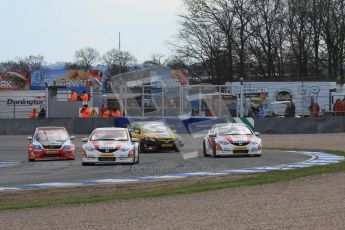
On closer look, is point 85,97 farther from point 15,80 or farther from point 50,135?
point 15,80

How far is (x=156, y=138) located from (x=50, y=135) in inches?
200

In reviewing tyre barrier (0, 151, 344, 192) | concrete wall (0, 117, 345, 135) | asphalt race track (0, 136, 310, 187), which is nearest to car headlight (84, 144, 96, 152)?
asphalt race track (0, 136, 310, 187)

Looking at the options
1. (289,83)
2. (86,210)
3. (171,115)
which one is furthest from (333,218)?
(289,83)

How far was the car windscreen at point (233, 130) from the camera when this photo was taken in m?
26.0

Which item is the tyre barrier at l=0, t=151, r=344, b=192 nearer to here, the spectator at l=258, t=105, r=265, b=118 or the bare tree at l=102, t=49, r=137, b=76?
the spectator at l=258, t=105, r=265, b=118

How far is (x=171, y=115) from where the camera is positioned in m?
40.8

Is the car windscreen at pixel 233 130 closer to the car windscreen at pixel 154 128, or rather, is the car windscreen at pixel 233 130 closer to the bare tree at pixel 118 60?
the car windscreen at pixel 154 128

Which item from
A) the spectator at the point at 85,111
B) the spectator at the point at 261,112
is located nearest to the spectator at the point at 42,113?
the spectator at the point at 85,111

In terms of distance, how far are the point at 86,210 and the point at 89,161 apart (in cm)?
1105

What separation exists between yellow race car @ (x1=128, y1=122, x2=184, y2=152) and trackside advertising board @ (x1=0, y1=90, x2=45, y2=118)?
16.1 m

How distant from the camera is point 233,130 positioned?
26.2m

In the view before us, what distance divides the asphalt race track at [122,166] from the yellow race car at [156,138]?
1.61 ft

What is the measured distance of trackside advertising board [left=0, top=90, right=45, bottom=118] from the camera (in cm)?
4500

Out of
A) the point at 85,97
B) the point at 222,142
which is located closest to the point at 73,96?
the point at 85,97
